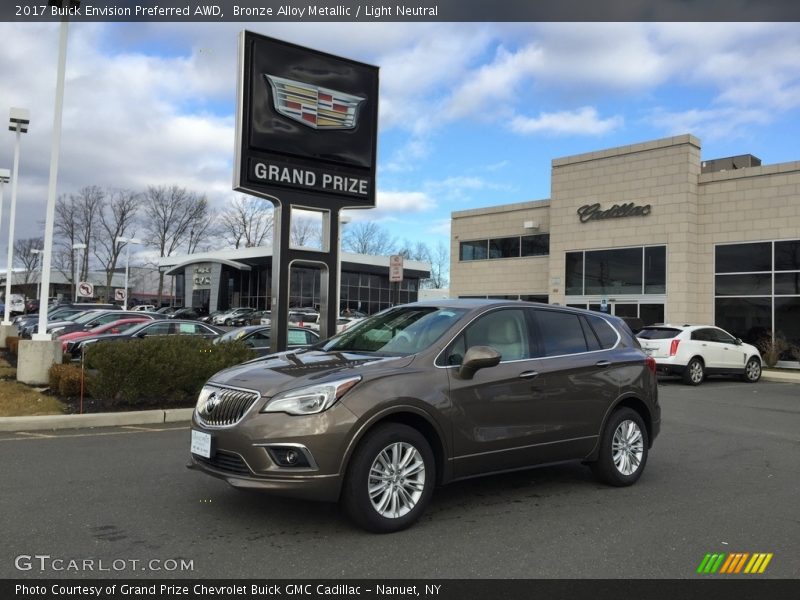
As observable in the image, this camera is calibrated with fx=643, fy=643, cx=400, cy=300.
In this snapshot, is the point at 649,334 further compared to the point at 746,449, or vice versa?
the point at 649,334

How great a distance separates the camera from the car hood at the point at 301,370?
4527mm

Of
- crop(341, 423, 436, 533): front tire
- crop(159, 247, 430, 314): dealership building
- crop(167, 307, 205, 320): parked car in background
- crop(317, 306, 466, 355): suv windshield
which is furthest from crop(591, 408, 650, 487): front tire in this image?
crop(159, 247, 430, 314): dealership building

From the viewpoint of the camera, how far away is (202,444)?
4.67 metres

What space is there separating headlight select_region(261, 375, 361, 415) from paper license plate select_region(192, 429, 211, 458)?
21.8 inches

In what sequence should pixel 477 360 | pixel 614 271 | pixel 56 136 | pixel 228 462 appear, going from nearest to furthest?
1. pixel 228 462
2. pixel 477 360
3. pixel 56 136
4. pixel 614 271

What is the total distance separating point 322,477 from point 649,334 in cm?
1509

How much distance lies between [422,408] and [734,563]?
2293mm

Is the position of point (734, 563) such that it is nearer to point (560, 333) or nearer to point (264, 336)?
point (560, 333)

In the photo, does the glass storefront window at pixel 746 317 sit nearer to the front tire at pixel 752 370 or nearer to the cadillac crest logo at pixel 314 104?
the front tire at pixel 752 370

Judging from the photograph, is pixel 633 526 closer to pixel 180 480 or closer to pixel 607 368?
pixel 607 368

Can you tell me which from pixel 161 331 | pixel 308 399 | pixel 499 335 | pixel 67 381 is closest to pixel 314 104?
pixel 67 381

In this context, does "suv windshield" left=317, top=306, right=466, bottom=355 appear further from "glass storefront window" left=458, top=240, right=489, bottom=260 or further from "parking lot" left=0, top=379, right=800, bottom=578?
"glass storefront window" left=458, top=240, right=489, bottom=260

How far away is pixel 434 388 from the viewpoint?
4824 millimetres
